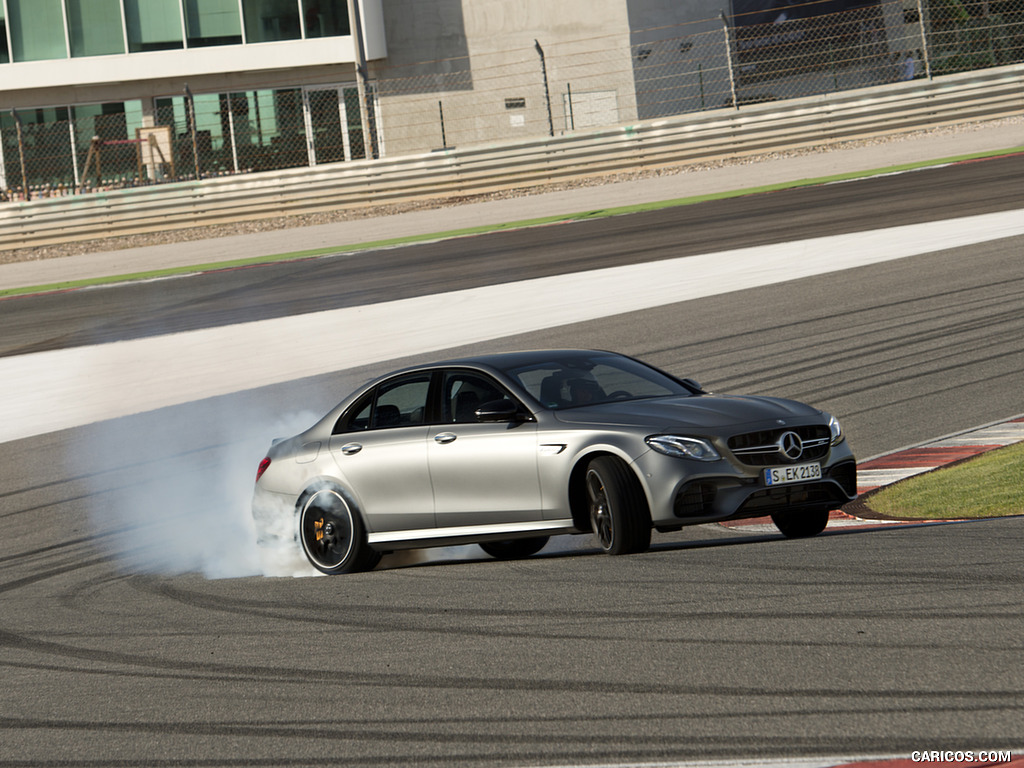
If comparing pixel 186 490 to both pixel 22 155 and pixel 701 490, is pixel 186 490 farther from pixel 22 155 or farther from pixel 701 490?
pixel 22 155

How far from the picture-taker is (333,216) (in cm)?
3002

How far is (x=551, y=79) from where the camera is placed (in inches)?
1486

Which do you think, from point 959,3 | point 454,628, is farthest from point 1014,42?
point 454,628

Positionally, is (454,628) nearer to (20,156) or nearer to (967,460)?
(967,460)

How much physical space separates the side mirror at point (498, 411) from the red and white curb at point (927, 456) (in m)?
2.91

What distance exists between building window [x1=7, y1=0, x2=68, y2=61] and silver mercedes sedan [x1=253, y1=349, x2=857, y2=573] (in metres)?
33.6

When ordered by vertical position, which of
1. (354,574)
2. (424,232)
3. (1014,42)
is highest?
(1014,42)

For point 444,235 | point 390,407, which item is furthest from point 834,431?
point 444,235

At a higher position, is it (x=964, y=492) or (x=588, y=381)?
(x=588, y=381)

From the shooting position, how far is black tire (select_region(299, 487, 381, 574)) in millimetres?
9484

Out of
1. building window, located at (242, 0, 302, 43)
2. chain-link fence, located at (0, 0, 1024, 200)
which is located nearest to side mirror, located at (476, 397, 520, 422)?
chain-link fence, located at (0, 0, 1024, 200)

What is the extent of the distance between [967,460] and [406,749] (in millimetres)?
8221

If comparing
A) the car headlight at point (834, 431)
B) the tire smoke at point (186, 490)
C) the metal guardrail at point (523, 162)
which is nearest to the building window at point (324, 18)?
the metal guardrail at point (523, 162)

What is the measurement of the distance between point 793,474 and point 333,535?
10.8 feet
